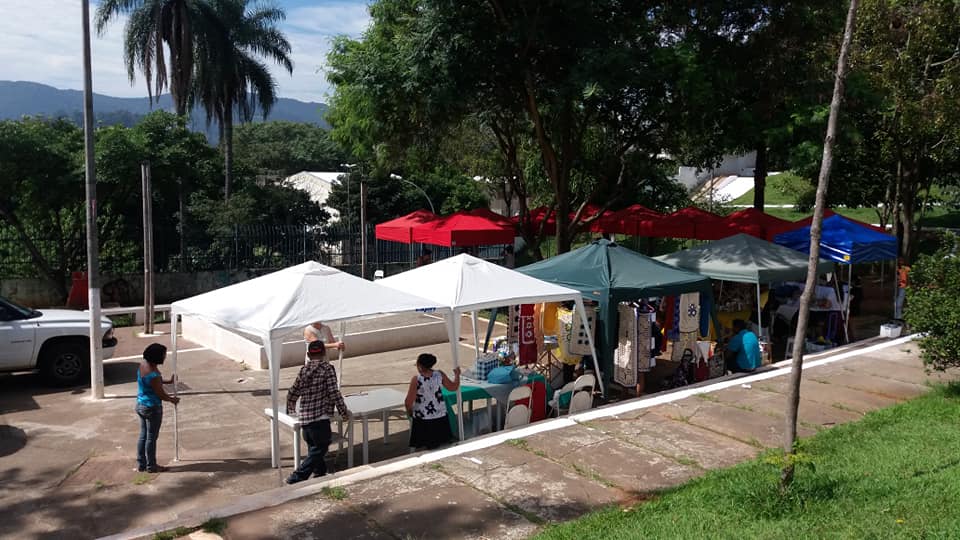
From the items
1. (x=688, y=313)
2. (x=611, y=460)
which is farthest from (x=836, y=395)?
(x=611, y=460)

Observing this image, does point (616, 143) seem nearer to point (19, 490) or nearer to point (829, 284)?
point (829, 284)

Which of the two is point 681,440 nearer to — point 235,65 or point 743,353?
point 743,353

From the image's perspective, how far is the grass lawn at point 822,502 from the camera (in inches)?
213

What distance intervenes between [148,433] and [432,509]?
133 inches

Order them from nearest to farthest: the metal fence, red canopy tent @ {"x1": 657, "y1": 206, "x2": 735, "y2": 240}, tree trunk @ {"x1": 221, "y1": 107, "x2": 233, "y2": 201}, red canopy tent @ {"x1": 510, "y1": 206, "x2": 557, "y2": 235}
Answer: red canopy tent @ {"x1": 657, "y1": 206, "x2": 735, "y2": 240} < the metal fence < red canopy tent @ {"x1": 510, "y1": 206, "x2": 557, "y2": 235} < tree trunk @ {"x1": 221, "y1": 107, "x2": 233, "y2": 201}

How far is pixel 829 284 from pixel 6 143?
65.6 ft

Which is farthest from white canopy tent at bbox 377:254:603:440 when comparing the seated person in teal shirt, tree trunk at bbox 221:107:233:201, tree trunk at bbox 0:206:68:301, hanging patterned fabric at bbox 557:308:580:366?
tree trunk at bbox 221:107:233:201

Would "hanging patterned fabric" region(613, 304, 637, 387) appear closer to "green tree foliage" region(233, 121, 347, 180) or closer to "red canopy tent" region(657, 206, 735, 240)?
"red canopy tent" region(657, 206, 735, 240)

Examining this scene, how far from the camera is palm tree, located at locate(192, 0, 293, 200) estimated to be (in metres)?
32.3

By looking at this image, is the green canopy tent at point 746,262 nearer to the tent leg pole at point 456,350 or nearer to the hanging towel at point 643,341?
the hanging towel at point 643,341

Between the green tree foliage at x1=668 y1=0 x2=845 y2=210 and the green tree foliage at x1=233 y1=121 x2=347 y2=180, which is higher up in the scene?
the green tree foliage at x1=233 y1=121 x2=347 y2=180

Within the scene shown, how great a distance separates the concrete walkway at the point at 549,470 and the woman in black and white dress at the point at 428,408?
1.10 feet

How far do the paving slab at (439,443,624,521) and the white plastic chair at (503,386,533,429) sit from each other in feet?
3.28

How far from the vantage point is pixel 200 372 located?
1263cm
